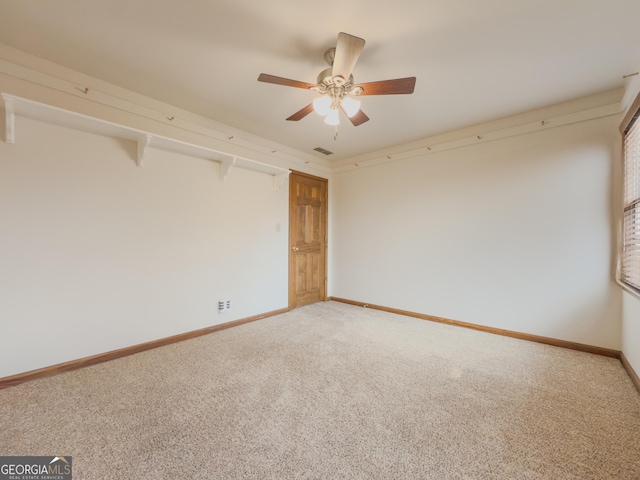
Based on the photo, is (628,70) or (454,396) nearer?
(454,396)

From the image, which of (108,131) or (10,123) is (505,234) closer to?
(108,131)

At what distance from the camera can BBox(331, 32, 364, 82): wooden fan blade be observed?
1.50 m

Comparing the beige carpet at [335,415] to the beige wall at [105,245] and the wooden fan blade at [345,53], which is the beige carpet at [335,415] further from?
the wooden fan blade at [345,53]

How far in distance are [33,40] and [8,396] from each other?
2.61m

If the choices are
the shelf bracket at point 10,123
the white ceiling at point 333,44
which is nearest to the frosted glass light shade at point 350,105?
the white ceiling at point 333,44

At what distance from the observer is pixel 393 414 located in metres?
1.68

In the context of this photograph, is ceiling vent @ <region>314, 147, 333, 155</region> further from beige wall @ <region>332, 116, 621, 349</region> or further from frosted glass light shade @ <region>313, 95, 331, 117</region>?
frosted glass light shade @ <region>313, 95, 331, 117</region>

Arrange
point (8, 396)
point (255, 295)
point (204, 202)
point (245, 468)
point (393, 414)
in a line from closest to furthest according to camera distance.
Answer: point (245, 468)
point (393, 414)
point (8, 396)
point (204, 202)
point (255, 295)

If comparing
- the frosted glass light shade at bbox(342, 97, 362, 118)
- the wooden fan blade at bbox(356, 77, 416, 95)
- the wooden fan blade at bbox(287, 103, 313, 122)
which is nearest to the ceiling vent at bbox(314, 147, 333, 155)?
the wooden fan blade at bbox(287, 103, 313, 122)

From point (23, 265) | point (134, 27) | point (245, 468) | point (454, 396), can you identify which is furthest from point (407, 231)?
point (23, 265)

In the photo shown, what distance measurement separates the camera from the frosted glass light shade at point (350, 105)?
1960 millimetres

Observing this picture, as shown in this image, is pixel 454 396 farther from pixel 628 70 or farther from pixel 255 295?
pixel 628 70

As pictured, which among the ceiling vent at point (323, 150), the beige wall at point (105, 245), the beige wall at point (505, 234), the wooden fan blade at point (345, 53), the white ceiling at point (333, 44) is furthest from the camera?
the ceiling vent at point (323, 150)

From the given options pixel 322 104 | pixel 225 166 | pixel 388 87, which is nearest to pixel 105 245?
pixel 225 166
